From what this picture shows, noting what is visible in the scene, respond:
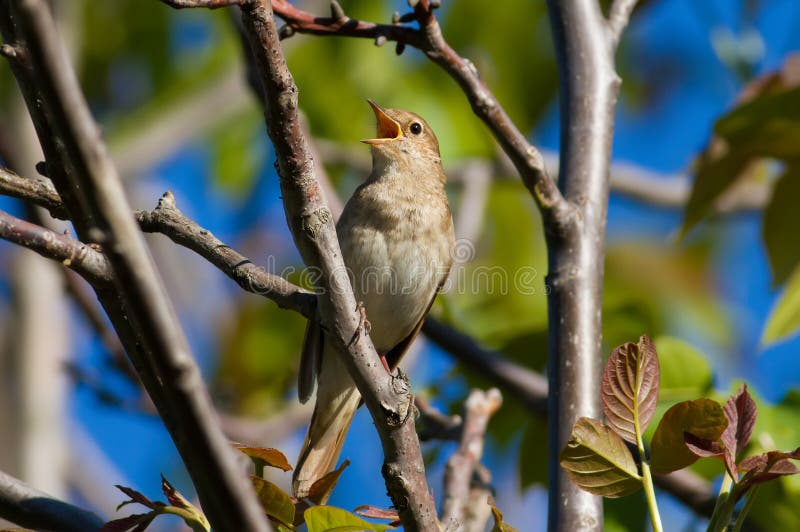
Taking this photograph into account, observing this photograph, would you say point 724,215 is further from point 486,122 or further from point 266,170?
point 486,122

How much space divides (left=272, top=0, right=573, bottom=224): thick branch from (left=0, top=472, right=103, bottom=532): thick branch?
1.31 meters

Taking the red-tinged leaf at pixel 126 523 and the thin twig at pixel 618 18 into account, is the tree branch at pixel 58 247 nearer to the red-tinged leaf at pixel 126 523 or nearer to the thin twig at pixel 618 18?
the red-tinged leaf at pixel 126 523

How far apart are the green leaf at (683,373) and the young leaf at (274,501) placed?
148 cm

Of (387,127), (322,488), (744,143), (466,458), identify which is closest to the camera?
(322,488)

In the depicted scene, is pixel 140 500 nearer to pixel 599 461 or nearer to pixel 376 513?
pixel 376 513

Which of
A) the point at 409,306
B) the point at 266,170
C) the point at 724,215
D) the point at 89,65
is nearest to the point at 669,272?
the point at 724,215

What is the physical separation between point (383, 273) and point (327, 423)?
0.65 meters

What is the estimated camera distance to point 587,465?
1.94m

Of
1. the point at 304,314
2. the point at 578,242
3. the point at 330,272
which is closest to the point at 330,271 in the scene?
the point at 330,272

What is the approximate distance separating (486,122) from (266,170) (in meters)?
4.99

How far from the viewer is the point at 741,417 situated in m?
2.02

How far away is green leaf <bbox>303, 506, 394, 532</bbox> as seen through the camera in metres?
1.86

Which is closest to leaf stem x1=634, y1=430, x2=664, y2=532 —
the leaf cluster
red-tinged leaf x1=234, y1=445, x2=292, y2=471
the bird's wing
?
the leaf cluster

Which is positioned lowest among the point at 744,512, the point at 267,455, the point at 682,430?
the point at 267,455
